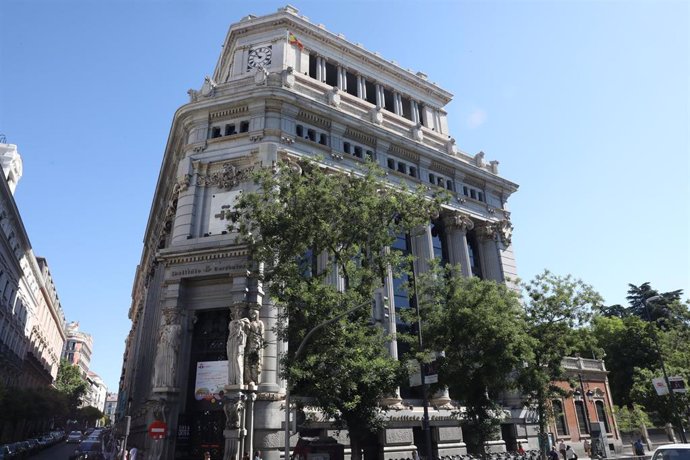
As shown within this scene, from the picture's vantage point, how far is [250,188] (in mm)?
29250

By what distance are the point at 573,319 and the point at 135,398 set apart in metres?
33.8

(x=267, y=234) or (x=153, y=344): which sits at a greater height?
(x=267, y=234)

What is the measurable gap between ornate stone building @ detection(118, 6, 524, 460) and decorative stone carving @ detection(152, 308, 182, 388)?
0.21 feet

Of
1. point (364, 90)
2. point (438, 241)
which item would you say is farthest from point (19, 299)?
point (438, 241)

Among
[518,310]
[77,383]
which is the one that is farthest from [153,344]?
[77,383]

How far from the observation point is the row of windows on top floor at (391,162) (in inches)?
1270

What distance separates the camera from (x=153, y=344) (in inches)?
1299

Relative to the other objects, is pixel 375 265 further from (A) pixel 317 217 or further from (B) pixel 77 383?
(B) pixel 77 383

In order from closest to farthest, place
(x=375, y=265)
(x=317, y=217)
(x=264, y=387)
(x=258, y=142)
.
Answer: (x=317, y=217), (x=375, y=265), (x=264, y=387), (x=258, y=142)

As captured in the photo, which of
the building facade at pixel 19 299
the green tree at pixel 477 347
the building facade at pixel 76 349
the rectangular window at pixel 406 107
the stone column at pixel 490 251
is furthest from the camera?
the building facade at pixel 76 349

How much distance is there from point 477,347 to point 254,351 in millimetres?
11203

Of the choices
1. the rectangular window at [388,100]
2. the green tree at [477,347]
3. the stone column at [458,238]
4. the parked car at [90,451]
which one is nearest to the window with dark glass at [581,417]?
the stone column at [458,238]

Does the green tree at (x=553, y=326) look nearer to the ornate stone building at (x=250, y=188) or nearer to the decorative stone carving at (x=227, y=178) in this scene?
the ornate stone building at (x=250, y=188)

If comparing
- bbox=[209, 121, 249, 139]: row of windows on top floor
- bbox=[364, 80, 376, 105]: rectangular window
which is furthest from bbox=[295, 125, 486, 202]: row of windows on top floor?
bbox=[364, 80, 376, 105]: rectangular window
